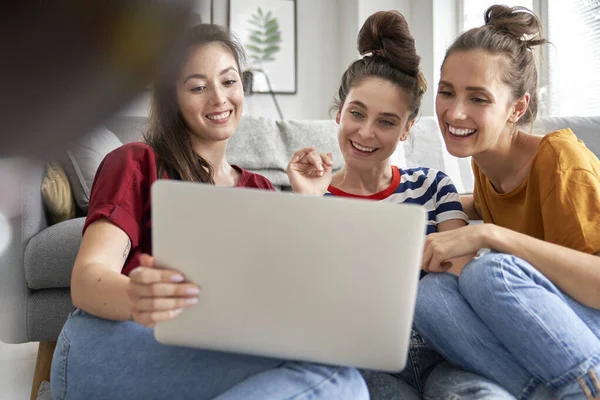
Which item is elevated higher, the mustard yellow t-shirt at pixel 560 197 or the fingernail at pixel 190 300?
the mustard yellow t-shirt at pixel 560 197

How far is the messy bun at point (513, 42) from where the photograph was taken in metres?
1.45

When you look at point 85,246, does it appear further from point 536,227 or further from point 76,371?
point 536,227

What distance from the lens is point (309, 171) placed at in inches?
58.4

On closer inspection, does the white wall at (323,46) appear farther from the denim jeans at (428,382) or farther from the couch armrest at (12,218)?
the couch armrest at (12,218)

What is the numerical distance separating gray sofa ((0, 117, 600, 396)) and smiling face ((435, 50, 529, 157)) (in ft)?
2.90

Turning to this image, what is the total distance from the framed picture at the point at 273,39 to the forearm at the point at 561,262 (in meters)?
3.67

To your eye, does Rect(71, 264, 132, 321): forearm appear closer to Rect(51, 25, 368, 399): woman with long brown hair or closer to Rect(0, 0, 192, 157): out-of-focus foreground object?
Rect(51, 25, 368, 399): woman with long brown hair

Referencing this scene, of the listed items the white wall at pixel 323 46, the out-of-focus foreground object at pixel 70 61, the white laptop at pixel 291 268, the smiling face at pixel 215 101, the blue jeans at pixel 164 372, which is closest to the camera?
the out-of-focus foreground object at pixel 70 61

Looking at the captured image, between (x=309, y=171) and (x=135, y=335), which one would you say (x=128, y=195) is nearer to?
(x=135, y=335)

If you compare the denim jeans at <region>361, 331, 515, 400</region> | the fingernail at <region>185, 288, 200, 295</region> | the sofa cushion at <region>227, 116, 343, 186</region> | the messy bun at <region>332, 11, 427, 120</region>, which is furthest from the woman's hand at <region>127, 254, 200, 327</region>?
the sofa cushion at <region>227, 116, 343, 186</region>

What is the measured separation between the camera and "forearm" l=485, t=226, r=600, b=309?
1.15 m

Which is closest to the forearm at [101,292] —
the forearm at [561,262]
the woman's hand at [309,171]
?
the woman's hand at [309,171]

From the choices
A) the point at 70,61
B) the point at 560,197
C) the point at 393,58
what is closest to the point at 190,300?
the point at 70,61

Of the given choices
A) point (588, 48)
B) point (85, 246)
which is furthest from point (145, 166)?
point (588, 48)
